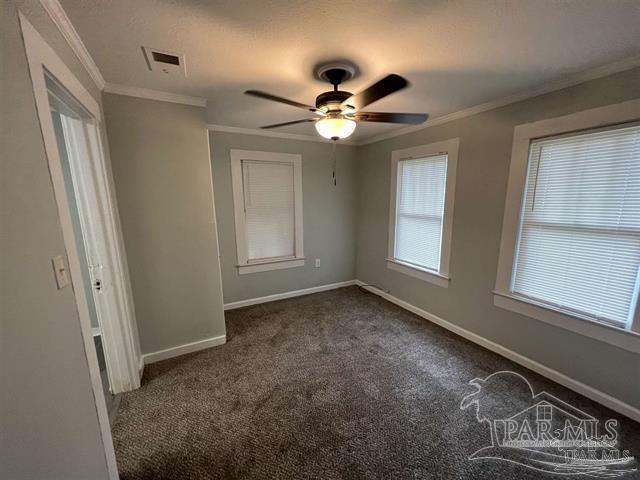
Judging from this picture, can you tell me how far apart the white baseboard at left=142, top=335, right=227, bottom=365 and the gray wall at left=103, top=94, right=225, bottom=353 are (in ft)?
0.14

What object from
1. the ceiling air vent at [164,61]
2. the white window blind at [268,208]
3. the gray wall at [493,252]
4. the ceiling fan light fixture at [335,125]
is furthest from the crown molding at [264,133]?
the ceiling fan light fixture at [335,125]

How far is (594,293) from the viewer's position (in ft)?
6.07

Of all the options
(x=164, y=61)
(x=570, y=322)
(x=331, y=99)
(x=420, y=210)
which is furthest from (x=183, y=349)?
(x=570, y=322)

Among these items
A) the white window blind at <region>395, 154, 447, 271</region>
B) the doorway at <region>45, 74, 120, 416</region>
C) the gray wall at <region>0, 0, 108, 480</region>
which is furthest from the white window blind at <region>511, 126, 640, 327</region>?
the doorway at <region>45, 74, 120, 416</region>

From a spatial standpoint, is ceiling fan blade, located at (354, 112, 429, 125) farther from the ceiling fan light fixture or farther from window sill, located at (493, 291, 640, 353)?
window sill, located at (493, 291, 640, 353)

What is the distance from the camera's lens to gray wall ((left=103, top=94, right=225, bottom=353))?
2.01 m

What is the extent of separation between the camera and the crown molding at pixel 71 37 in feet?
3.60

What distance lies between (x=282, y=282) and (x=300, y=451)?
237 cm

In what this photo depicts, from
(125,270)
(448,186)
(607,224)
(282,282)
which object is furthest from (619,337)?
(125,270)

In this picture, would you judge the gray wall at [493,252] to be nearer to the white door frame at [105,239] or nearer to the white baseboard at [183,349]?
the white baseboard at [183,349]

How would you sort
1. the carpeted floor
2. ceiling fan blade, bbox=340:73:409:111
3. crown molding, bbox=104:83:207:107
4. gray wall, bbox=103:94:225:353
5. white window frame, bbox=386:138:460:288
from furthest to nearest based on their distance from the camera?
1. white window frame, bbox=386:138:460:288
2. gray wall, bbox=103:94:225:353
3. crown molding, bbox=104:83:207:107
4. the carpeted floor
5. ceiling fan blade, bbox=340:73:409:111

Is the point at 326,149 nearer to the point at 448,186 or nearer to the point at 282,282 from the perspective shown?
the point at 448,186

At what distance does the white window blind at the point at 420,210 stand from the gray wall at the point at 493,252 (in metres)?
0.22

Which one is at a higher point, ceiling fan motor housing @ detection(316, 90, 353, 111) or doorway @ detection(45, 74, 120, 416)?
ceiling fan motor housing @ detection(316, 90, 353, 111)
